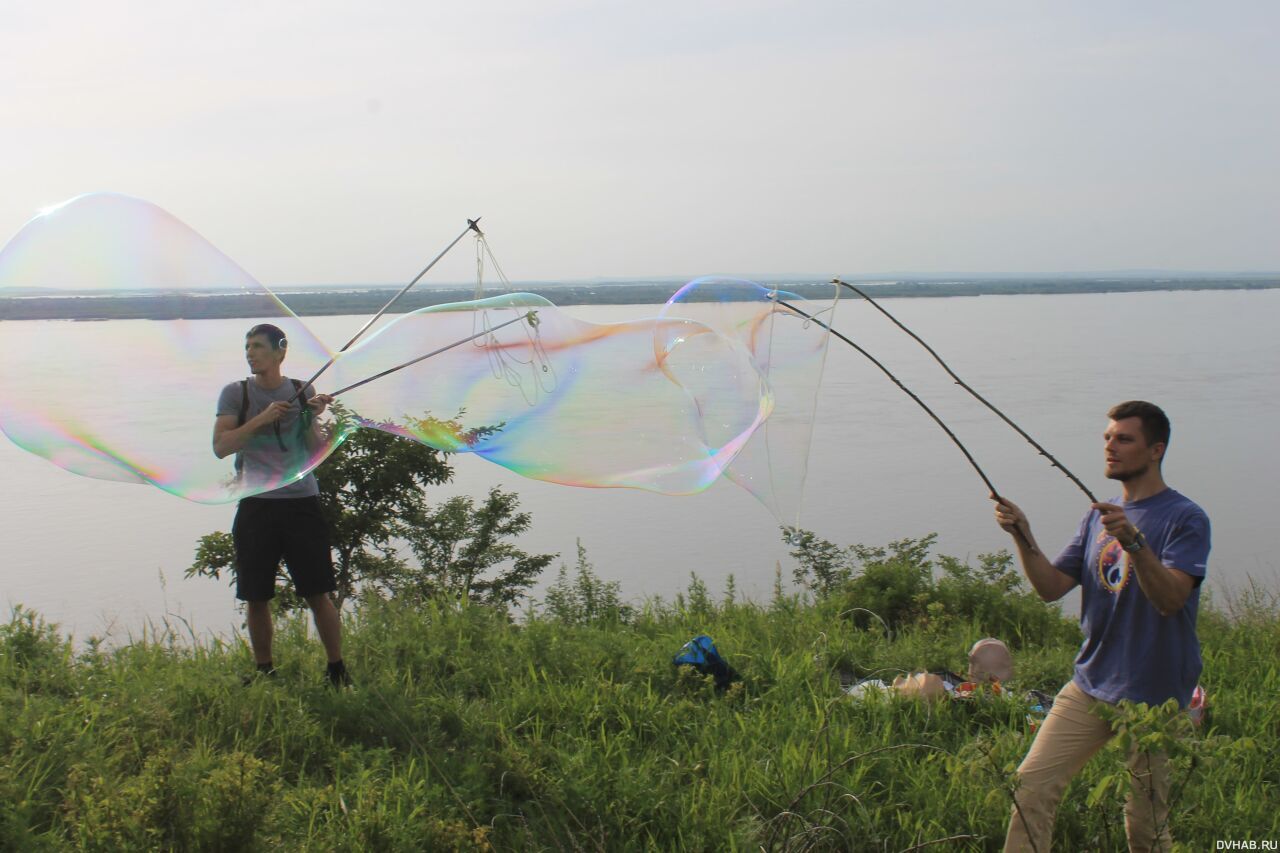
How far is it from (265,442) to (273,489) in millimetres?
209

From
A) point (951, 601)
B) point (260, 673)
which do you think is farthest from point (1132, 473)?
point (951, 601)

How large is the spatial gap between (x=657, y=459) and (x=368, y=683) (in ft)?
5.59

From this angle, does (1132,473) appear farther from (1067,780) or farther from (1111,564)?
(1067,780)

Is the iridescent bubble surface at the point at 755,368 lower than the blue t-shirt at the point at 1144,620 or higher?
higher

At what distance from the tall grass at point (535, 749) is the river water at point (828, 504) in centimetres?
124

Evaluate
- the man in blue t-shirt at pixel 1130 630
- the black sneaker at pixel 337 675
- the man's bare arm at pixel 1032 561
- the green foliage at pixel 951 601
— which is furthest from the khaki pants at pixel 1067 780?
the green foliage at pixel 951 601

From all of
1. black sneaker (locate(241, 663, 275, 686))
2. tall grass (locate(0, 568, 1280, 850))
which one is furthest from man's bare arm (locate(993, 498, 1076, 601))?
black sneaker (locate(241, 663, 275, 686))

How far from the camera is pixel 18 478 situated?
1856 cm

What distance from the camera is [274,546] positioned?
4633mm

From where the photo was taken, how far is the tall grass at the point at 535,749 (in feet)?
11.0

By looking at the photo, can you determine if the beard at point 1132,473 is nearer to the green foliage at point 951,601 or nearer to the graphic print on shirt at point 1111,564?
the graphic print on shirt at point 1111,564

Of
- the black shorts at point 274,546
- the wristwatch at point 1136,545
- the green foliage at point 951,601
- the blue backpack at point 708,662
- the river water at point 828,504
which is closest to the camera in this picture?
the wristwatch at point 1136,545

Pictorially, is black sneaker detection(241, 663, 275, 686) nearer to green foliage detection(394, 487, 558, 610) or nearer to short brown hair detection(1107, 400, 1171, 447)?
short brown hair detection(1107, 400, 1171, 447)

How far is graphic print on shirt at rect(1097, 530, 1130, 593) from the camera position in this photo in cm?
315
